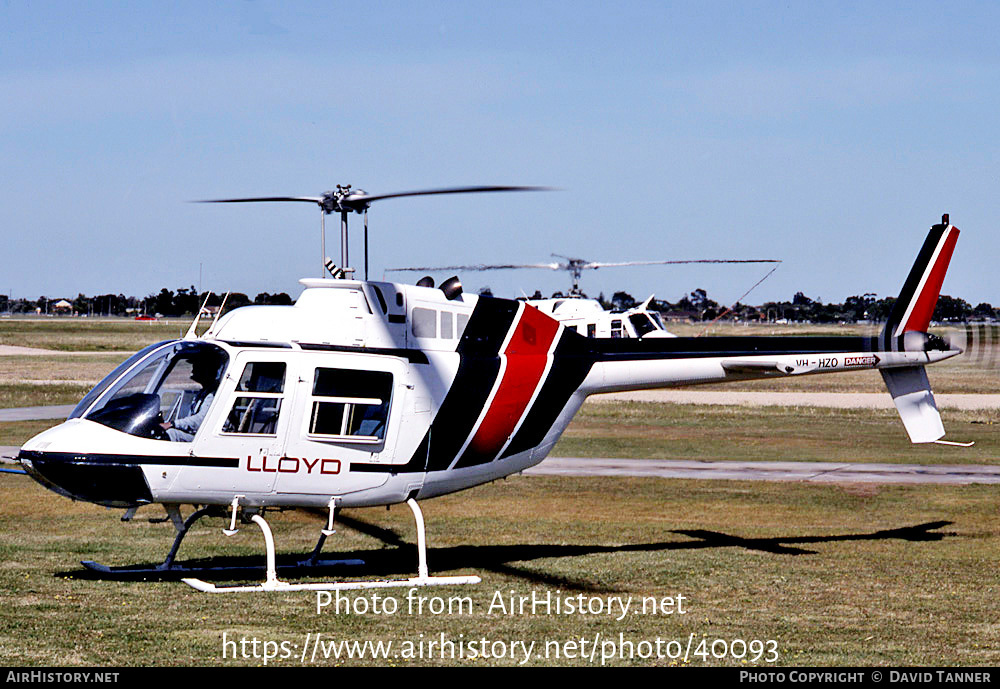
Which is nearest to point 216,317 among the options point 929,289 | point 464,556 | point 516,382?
point 516,382

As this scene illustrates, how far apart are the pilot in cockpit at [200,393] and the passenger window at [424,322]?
2.46m

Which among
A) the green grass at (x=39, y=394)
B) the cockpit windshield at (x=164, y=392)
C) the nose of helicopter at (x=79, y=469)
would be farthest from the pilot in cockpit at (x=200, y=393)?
the green grass at (x=39, y=394)

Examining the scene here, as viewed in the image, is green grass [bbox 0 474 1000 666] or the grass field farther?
green grass [bbox 0 474 1000 666]

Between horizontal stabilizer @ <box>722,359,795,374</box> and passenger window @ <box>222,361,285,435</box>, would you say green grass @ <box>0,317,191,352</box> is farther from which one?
passenger window @ <box>222,361,285,435</box>

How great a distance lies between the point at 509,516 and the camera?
785 inches

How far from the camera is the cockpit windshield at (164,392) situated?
12.8 meters

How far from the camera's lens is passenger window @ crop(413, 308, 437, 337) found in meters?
14.3

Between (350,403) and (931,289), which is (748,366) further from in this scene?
(350,403)

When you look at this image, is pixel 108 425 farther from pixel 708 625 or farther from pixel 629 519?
pixel 629 519

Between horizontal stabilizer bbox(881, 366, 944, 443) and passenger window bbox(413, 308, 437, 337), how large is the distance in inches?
294

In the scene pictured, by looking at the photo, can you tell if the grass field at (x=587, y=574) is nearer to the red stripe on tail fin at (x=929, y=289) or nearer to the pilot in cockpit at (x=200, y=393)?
the pilot in cockpit at (x=200, y=393)

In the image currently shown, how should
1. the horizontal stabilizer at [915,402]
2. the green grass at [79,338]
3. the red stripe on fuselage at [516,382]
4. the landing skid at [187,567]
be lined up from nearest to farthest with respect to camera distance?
the landing skid at [187,567], the red stripe on fuselage at [516,382], the horizontal stabilizer at [915,402], the green grass at [79,338]

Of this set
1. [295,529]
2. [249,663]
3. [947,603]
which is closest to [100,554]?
[295,529]

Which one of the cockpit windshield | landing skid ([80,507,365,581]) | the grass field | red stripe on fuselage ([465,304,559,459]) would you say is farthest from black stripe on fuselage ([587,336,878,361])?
the cockpit windshield
